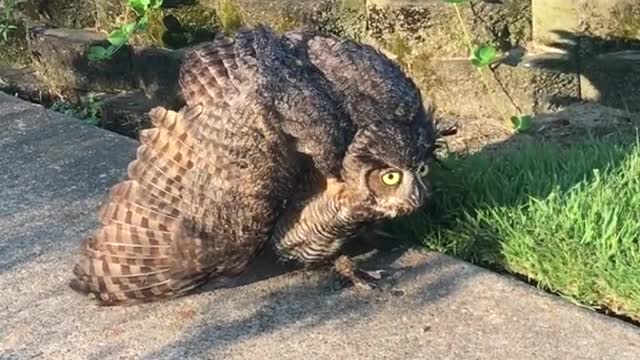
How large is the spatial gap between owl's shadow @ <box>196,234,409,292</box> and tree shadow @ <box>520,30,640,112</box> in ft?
4.04

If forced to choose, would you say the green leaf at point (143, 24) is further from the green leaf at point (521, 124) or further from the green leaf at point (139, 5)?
the green leaf at point (521, 124)

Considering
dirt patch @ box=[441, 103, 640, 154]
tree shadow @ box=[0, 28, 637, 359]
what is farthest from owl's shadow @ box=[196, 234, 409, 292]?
dirt patch @ box=[441, 103, 640, 154]

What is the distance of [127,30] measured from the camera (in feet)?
17.4

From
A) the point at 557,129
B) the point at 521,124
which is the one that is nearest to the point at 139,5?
the point at 521,124

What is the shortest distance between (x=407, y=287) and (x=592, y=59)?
153cm

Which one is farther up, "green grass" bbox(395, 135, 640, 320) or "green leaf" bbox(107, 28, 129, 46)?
"green leaf" bbox(107, 28, 129, 46)

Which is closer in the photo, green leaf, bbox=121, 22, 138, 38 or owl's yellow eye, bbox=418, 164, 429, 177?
owl's yellow eye, bbox=418, 164, 429, 177

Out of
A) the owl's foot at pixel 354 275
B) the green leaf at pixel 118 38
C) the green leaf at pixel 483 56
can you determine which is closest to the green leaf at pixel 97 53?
the green leaf at pixel 118 38

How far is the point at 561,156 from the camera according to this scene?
4.11 meters

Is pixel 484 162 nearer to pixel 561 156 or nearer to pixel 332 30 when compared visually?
pixel 561 156

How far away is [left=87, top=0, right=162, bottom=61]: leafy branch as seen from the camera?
17.5ft

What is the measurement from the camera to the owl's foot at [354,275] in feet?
12.0

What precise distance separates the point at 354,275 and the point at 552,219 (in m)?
0.58

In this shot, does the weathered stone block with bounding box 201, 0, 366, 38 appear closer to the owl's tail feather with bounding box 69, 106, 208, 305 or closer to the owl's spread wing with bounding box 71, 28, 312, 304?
the owl's spread wing with bounding box 71, 28, 312, 304
